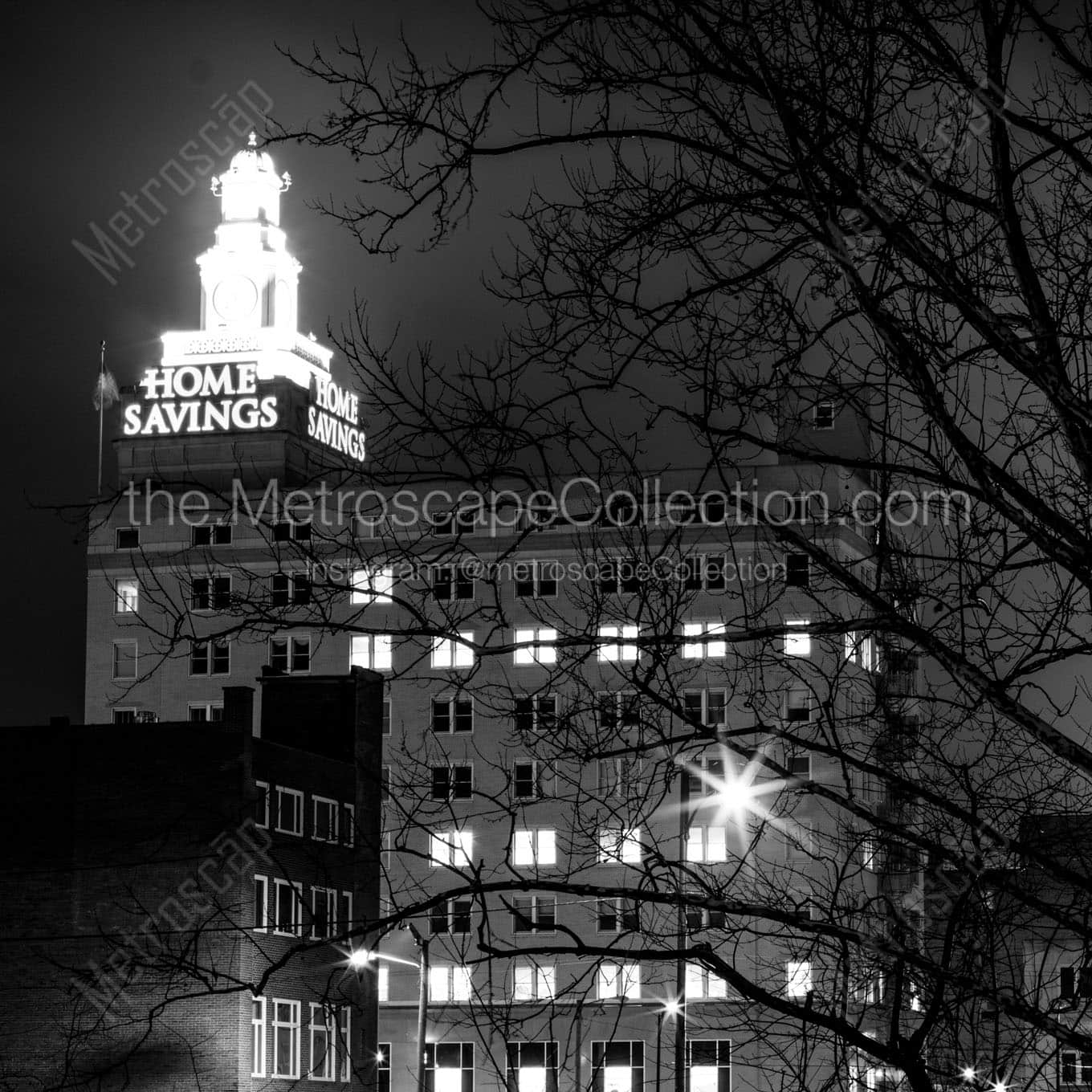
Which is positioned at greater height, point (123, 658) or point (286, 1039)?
point (123, 658)

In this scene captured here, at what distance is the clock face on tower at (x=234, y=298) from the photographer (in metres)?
102

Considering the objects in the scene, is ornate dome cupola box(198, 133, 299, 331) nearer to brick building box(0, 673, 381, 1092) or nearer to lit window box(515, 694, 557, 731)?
brick building box(0, 673, 381, 1092)

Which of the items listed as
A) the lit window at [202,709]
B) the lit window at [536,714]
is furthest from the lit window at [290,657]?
the lit window at [536,714]

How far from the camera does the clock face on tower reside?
102250 mm

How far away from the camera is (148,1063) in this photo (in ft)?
160

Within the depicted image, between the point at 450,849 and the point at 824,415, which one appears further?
the point at 450,849

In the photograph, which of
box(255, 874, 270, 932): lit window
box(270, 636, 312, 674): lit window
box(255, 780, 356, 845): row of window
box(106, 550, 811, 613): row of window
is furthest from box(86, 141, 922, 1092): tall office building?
box(255, 780, 356, 845): row of window

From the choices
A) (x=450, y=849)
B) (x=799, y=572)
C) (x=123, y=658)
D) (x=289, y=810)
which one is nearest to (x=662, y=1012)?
(x=450, y=849)

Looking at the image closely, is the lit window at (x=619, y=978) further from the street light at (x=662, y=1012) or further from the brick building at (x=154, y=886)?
the brick building at (x=154, y=886)

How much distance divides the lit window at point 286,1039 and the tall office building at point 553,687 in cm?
483

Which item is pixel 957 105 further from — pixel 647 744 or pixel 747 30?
pixel 647 744

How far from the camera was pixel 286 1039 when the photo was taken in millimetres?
51844

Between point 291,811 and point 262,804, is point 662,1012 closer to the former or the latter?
point 262,804

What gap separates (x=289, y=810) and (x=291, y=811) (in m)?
0.17
